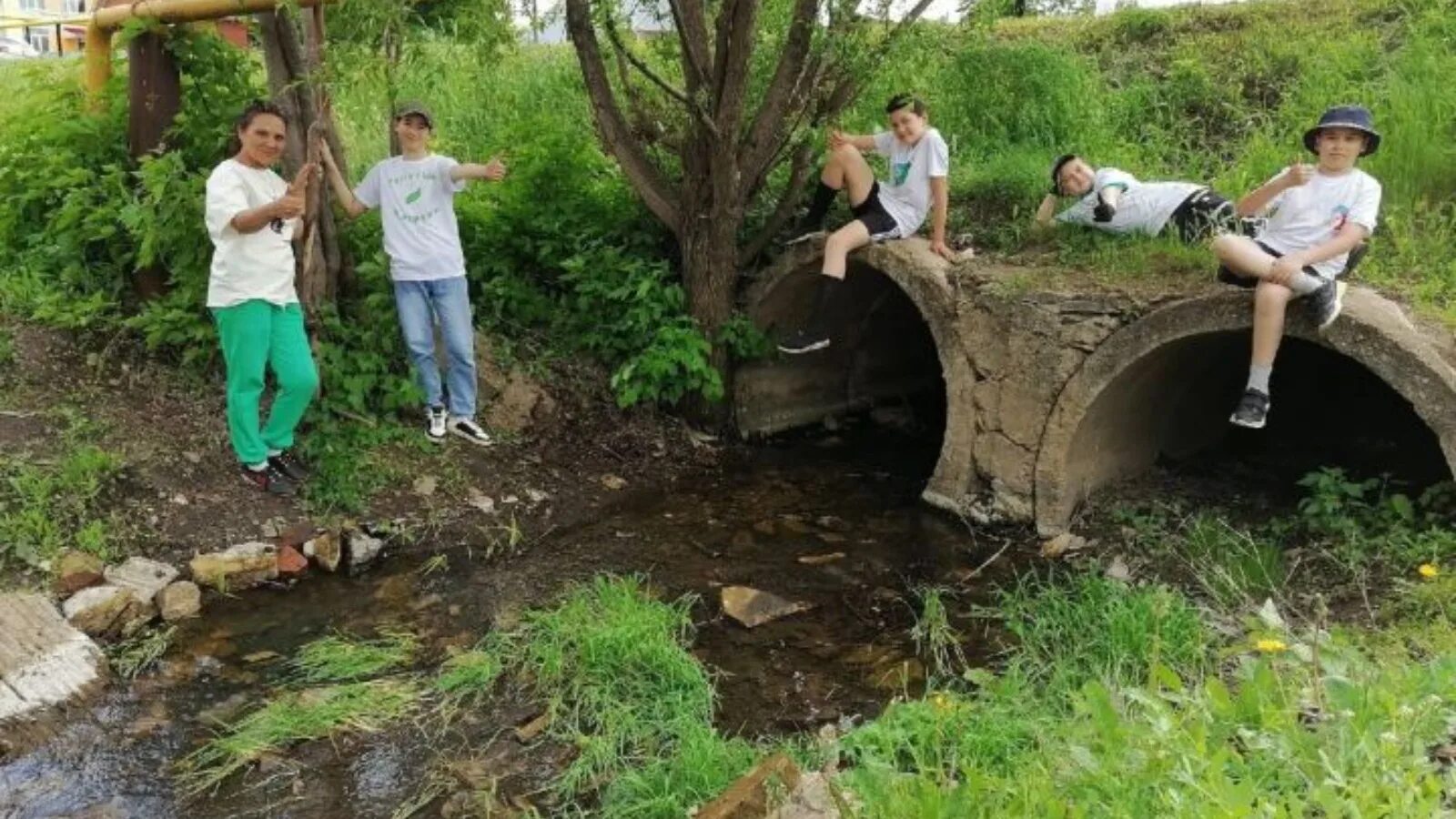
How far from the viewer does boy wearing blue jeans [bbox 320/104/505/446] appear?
654 cm

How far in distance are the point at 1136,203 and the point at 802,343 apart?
2.40 metres

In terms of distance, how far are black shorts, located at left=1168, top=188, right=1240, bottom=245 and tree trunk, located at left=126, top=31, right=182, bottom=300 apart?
19.5 feet

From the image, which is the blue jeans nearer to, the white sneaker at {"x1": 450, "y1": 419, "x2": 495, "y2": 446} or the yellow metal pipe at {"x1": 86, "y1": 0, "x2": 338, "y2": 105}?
the white sneaker at {"x1": 450, "y1": 419, "x2": 495, "y2": 446}

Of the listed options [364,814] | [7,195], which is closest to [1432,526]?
[364,814]

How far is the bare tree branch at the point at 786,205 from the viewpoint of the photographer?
302 inches

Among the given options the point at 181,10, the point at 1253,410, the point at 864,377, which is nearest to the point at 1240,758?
the point at 1253,410

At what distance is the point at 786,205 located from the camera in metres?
7.81

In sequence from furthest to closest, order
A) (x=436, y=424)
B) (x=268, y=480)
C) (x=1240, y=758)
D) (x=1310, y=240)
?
(x=436, y=424) < (x=268, y=480) < (x=1310, y=240) < (x=1240, y=758)

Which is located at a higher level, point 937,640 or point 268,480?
point 268,480

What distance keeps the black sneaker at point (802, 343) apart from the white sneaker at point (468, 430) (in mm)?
2199

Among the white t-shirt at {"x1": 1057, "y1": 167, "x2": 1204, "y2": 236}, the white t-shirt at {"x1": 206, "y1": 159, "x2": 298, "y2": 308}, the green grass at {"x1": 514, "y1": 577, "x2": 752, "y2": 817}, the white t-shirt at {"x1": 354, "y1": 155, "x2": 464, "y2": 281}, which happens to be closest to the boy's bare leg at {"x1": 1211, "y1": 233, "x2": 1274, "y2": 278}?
the white t-shirt at {"x1": 1057, "y1": 167, "x2": 1204, "y2": 236}

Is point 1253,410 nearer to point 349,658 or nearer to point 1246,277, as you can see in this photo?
point 1246,277

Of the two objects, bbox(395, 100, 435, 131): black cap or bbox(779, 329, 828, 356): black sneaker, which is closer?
bbox(395, 100, 435, 131): black cap

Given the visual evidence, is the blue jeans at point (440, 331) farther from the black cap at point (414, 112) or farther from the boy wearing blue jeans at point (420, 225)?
the black cap at point (414, 112)
